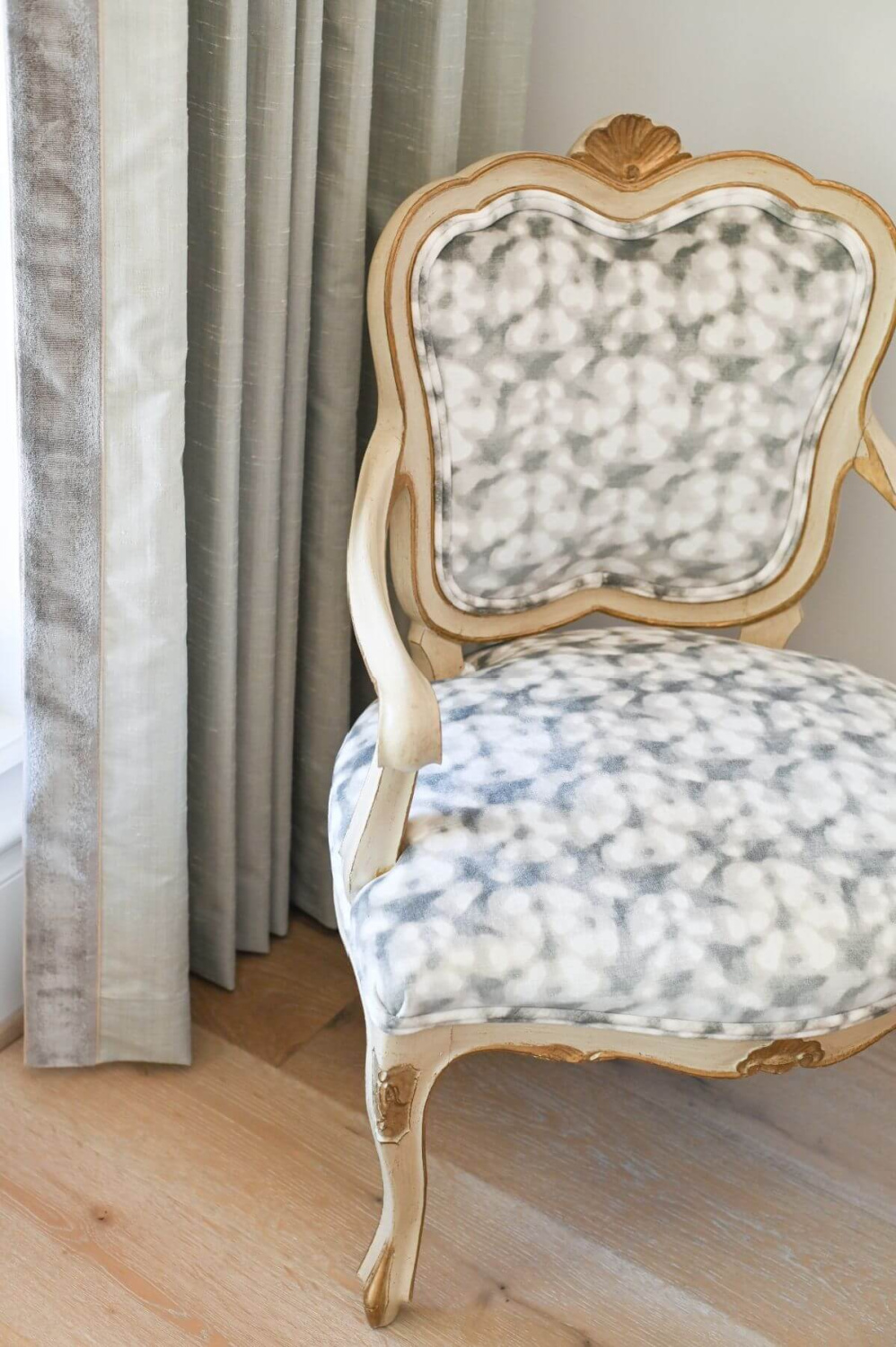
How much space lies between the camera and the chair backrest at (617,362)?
1.18m

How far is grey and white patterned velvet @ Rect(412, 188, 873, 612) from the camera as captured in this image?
119 centimetres

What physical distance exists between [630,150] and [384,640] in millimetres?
602

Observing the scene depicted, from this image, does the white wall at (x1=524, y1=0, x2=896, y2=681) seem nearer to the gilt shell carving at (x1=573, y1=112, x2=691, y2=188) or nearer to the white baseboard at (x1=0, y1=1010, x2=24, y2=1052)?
the gilt shell carving at (x1=573, y1=112, x2=691, y2=188)

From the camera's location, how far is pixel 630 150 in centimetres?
123

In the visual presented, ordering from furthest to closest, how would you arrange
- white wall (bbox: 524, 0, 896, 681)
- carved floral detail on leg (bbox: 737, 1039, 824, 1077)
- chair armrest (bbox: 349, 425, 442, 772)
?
white wall (bbox: 524, 0, 896, 681), carved floral detail on leg (bbox: 737, 1039, 824, 1077), chair armrest (bbox: 349, 425, 442, 772)

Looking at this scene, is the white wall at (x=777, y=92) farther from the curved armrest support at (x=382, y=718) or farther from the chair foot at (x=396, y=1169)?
the chair foot at (x=396, y=1169)

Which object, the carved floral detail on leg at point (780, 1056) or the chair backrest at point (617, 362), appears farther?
the chair backrest at point (617, 362)

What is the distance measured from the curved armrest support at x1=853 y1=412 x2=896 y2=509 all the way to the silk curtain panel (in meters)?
0.52

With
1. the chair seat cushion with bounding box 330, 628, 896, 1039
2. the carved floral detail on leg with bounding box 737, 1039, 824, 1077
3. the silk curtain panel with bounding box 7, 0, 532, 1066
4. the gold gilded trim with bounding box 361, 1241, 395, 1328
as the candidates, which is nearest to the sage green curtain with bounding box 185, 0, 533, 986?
the silk curtain panel with bounding box 7, 0, 532, 1066

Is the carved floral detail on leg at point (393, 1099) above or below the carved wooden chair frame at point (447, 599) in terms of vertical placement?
below

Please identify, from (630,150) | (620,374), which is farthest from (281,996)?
(630,150)

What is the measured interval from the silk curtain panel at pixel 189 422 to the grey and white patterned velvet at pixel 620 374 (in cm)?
17

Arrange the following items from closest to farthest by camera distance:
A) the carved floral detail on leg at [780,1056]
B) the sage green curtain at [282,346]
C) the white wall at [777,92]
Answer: the carved floral detail on leg at [780,1056]
the sage green curtain at [282,346]
the white wall at [777,92]

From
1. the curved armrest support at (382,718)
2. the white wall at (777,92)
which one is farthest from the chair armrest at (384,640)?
the white wall at (777,92)
